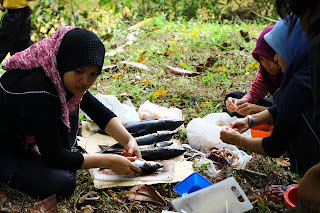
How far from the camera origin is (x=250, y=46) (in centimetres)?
611

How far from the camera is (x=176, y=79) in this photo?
5.27 metres

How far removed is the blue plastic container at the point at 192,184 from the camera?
3.11 meters

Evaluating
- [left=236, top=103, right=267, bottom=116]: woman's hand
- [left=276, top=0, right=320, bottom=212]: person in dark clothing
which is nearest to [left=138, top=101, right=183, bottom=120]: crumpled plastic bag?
[left=236, top=103, right=267, bottom=116]: woman's hand

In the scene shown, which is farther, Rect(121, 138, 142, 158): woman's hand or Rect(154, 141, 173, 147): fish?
Rect(154, 141, 173, 147): fish

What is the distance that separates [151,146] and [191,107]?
987mm

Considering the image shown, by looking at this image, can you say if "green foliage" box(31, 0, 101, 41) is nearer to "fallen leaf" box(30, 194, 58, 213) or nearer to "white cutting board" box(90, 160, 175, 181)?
"white cutting board" box(90, 160, 175, 181)

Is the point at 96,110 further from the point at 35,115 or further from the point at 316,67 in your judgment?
the point at 316,67

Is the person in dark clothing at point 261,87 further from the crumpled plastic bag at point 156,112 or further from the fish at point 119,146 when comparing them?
the fish at point 119,146

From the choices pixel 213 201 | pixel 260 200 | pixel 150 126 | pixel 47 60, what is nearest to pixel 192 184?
pixel 213 201

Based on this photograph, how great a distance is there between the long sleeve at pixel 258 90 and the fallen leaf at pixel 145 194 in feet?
5.41

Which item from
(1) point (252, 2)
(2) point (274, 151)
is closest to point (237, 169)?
(2) point (274, 151)

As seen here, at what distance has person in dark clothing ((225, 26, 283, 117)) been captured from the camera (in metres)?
3.82

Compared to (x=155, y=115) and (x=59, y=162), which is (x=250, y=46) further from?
(x=59, y=162)

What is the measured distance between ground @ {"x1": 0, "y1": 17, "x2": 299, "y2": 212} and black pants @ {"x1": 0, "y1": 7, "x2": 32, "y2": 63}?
126cm
